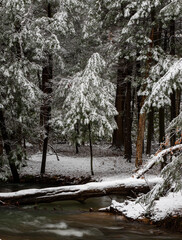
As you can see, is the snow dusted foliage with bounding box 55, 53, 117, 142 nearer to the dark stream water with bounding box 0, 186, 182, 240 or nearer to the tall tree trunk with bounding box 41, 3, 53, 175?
the tall tree trunk with bounding box 41, 3, 53, 175

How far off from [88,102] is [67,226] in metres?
8.11

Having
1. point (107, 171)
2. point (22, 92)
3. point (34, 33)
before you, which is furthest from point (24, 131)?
point (107, 171)

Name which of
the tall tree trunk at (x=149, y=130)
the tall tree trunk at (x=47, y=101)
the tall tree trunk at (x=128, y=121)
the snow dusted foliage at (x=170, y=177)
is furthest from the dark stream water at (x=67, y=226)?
the tall tree trunk at (x=149, y=130)

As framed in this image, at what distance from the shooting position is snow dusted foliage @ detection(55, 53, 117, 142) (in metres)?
14.4

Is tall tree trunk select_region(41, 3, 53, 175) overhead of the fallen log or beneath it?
overhead

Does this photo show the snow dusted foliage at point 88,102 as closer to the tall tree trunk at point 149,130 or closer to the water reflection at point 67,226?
the tall tree trunk at point 149,130

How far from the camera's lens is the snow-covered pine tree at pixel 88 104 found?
14391 mm

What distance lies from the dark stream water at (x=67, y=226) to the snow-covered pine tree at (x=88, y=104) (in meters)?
6.20

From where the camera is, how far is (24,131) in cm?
1374

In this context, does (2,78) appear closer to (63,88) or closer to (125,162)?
(63,88)

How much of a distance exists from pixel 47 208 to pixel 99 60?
8.47 meters

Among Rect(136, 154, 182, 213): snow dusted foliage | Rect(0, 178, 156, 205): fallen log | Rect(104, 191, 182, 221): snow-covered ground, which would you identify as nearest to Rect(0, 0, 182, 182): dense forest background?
Rect(0, 178, 156, 205): fallen log

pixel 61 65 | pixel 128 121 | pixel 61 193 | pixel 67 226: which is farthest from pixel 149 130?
pixel 67 226

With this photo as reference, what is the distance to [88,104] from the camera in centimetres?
1432
